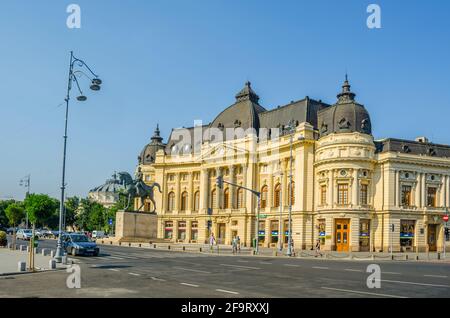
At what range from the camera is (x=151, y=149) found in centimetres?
11212

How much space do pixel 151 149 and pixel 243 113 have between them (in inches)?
1167

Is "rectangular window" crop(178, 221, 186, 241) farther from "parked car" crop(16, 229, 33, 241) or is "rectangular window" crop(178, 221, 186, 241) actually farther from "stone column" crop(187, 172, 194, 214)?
"parked car" crop(16, 229, 33, 241)

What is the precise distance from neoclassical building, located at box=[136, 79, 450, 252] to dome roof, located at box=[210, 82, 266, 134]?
0.87 feet

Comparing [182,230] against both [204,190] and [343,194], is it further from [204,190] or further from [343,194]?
[343,194]

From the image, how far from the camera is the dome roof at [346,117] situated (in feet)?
223

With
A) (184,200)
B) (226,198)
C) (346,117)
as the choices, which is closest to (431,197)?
(346,117)

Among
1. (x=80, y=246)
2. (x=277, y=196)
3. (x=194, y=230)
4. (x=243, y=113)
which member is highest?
(x=243, y=113)

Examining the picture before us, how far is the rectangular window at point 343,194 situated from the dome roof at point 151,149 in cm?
5237

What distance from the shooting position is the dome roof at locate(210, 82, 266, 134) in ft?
289

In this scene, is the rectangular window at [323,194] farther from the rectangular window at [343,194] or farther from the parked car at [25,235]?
the parked car at [25,235]

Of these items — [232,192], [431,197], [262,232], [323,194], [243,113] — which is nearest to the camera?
[323,194]

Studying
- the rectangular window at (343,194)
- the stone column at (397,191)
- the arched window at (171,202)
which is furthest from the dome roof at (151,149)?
the stone column at (397,191)

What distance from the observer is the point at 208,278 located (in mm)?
22734
